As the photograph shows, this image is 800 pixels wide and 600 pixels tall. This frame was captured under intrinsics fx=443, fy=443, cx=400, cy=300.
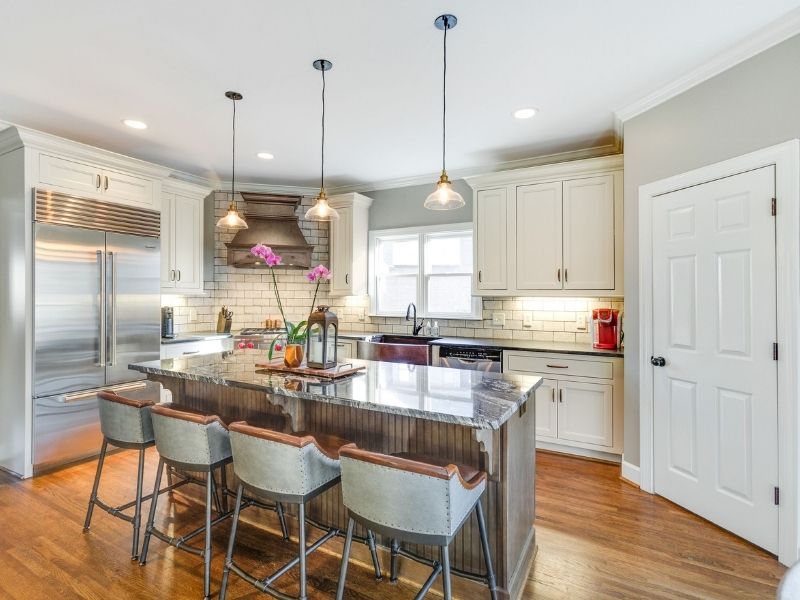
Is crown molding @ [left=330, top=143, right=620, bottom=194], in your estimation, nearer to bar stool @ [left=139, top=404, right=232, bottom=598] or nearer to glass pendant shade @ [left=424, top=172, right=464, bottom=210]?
glass pendant shade @ [left=424, top=172, right=464, bottom=210]

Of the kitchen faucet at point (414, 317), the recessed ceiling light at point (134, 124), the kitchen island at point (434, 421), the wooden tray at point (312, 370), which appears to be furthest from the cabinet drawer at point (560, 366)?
the recessed ceiling light at point (134, 124)

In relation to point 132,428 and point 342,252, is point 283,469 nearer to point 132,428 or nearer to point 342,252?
point 132,428

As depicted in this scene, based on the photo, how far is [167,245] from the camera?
14.8 ft

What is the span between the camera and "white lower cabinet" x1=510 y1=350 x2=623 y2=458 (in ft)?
11.5

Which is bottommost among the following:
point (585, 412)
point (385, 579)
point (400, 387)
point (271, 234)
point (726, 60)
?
point (385, 579)

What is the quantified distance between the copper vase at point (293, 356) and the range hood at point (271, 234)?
9.01ft

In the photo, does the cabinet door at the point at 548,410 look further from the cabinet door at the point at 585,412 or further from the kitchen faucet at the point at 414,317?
the kitchen faucet at the point at 414,317

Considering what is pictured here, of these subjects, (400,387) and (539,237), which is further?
(539,237)

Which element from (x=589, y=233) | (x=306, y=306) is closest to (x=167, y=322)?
(x=306, y=306)

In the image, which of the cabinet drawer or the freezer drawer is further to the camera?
the cabinet drawer

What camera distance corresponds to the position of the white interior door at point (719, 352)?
236 cm

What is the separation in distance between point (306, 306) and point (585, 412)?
3.42m

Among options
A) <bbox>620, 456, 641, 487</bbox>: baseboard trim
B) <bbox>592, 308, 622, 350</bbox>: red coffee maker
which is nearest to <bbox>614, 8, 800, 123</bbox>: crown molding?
<bbox>592, 308, 622, 350</bbox>: red coffee maker

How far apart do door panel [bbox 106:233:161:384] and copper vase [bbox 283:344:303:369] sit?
2146mm
